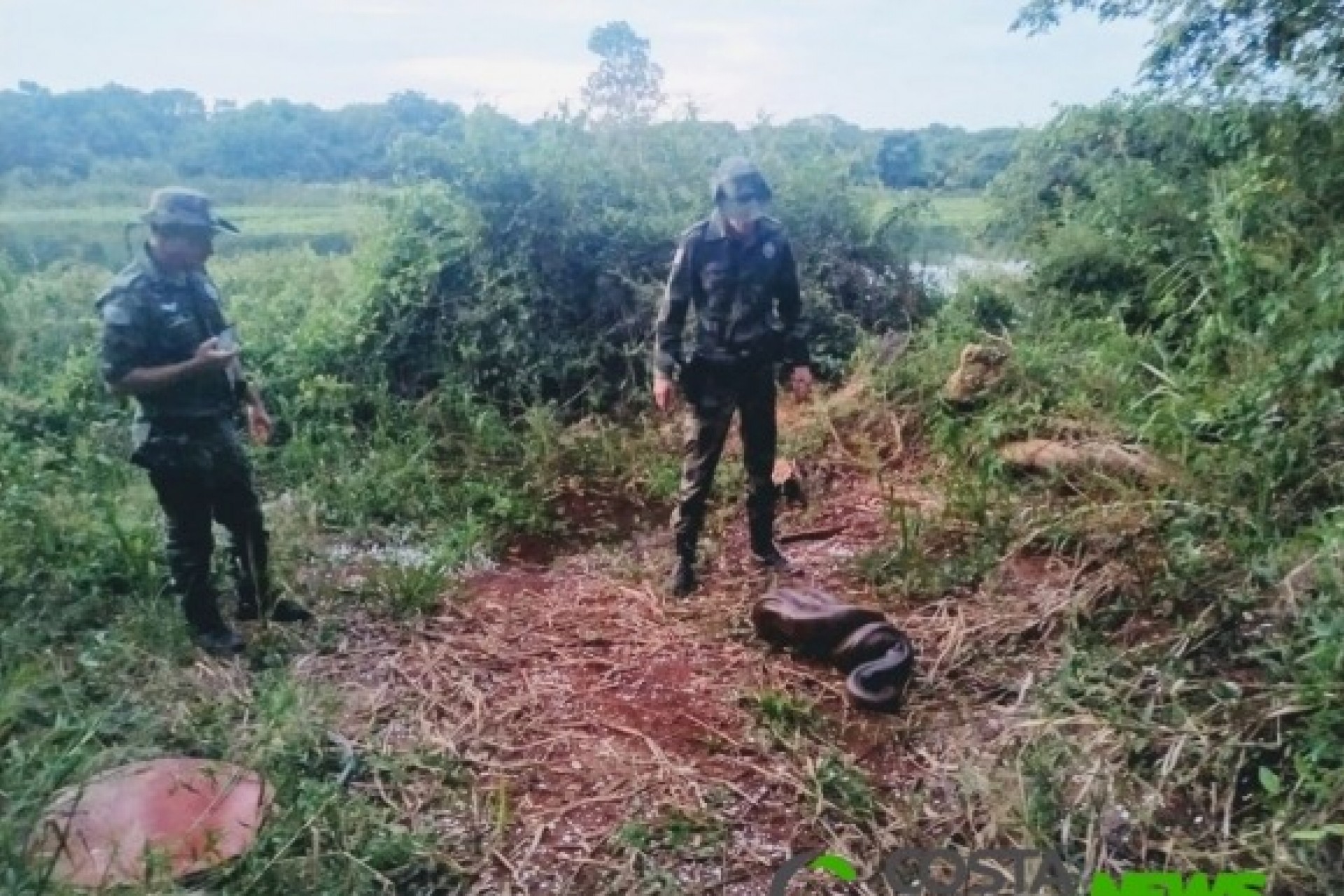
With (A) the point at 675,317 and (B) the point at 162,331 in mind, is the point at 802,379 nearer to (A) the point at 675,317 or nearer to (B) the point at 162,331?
(A) the point at 675,317

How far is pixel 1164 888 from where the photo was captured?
2266 millimetres

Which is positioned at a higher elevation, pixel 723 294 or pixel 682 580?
pixel 723 294

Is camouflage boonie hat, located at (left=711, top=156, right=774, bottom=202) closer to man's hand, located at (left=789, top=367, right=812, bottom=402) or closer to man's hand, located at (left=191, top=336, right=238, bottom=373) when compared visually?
man's hand, located at (left=789, top=367, right=812, bottom=402)

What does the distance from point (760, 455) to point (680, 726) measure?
4.45 feet

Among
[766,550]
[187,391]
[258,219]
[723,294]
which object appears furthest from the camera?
[258,219]

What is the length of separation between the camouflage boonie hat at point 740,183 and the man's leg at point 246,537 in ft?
6.50

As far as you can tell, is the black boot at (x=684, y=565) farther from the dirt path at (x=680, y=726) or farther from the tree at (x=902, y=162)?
the tree at (x=902, y=162)

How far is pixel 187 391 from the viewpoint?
11.0ft

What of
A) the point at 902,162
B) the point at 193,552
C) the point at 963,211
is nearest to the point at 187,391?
the point at 193,552

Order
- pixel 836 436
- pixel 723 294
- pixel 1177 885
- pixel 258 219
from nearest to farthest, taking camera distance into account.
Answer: pixel 1177 885 → pixel 723 294 → pixel 836 436 → pixel 258 219

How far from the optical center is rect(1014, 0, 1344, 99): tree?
13.9 ft

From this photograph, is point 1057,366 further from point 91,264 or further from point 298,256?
point 91,264

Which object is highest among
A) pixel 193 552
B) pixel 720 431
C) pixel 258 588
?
pixel 720 431

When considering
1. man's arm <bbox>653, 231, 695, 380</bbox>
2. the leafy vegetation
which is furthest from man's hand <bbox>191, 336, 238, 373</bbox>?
man's arm <bbox>653, 231, 695, 380</bbox>
